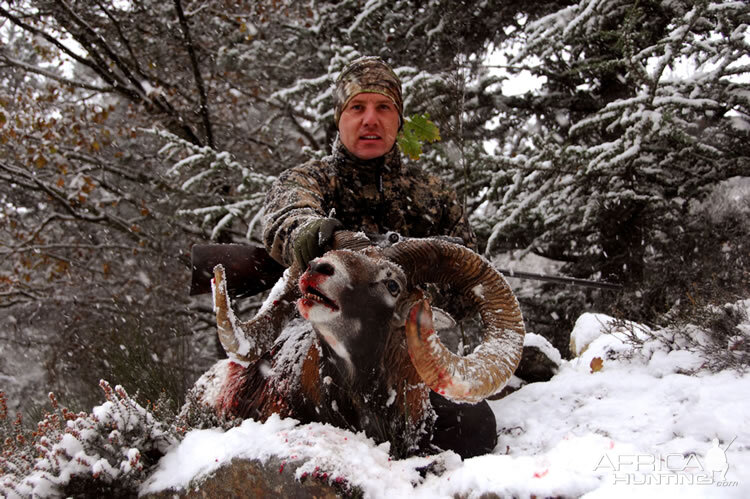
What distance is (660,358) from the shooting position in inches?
132

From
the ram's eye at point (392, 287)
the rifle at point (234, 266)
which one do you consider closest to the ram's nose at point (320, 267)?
the ram's eye at point (392, 287)

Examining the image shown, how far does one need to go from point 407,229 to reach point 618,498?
7.89 ft

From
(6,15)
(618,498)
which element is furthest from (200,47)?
(618,498)

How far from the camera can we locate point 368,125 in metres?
3.28

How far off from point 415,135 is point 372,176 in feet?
4.84

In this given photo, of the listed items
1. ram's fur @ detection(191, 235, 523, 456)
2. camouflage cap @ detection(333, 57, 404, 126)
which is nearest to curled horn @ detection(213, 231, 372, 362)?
ram's fur @ detection(191, 235, 523, 456)

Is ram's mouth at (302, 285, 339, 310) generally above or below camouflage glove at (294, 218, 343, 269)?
below

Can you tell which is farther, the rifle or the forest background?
Result: the forest background

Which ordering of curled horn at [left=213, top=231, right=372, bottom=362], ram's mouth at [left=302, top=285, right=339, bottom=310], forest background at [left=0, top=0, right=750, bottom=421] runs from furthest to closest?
forest background at [left=0, top=0, right=750, bottom=421]
curled horn at [left=213, top=231, right=372, bottom=362]
ram's mouth at [left=302, top=285, right=339, bottom=310]

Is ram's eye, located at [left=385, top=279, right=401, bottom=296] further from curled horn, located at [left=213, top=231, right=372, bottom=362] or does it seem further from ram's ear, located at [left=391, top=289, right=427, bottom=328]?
curled horn, located at [left=213, top=231, right=372, bottom=362]

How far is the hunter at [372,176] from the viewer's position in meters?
3.30

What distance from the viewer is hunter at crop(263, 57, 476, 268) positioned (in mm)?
3299

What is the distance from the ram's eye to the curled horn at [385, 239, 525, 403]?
0.15 metres

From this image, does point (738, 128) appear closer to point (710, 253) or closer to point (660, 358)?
point (710, 253)
